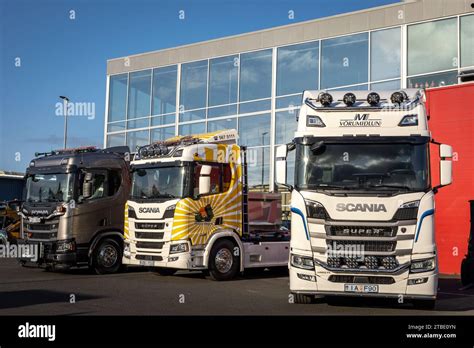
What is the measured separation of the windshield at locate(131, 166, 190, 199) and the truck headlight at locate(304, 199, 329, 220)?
4.88m

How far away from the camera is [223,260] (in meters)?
14.5

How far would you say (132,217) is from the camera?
1458 cm

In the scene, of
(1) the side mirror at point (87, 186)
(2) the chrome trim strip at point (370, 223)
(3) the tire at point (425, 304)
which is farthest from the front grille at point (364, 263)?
(1) the side mirror at point (87, 186)

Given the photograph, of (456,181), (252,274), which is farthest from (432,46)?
(252,274)

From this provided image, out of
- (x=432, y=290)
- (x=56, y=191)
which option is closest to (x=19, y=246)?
(x=56, y=191)

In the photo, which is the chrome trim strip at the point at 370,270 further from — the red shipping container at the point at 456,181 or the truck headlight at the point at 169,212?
the red shipping container at the point at 456,181

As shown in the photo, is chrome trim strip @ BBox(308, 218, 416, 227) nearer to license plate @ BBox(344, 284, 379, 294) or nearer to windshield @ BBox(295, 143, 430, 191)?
windshield @ BBox(295, 143, 430, 191)

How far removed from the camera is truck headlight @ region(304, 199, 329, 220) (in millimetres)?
9430

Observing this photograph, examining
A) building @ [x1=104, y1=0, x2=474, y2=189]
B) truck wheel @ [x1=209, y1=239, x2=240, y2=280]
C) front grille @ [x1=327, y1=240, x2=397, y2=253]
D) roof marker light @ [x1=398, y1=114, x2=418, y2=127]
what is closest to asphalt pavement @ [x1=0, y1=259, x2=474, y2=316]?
truck wheel @ [x1=209, y1=239, x2=240, y2=280]

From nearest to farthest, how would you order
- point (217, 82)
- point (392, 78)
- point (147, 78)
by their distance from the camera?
1. point (392, 78)
2. point (217, 82)
3. point (147, 78)

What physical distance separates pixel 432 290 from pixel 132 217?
7959mm

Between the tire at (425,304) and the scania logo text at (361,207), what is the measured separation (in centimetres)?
181

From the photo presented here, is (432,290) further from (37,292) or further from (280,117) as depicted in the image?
(280,117)

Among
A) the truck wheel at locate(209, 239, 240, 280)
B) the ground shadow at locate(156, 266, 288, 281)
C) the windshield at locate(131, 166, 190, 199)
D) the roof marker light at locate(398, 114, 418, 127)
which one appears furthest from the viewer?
the ground shadow at locate(156, 266, 288, 281)
